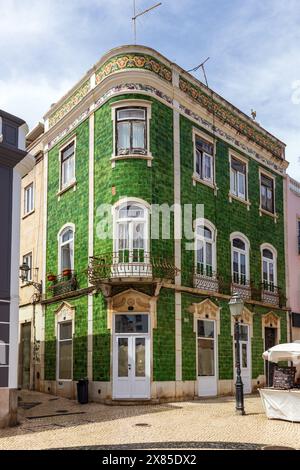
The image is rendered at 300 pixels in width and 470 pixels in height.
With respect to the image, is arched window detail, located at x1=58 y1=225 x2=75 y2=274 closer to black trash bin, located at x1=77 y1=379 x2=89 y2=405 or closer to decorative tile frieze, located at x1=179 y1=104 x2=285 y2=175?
black trash bin, located at x1=77 y1=379 x2=89 y2=405

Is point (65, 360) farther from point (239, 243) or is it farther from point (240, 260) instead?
point (239, 243)

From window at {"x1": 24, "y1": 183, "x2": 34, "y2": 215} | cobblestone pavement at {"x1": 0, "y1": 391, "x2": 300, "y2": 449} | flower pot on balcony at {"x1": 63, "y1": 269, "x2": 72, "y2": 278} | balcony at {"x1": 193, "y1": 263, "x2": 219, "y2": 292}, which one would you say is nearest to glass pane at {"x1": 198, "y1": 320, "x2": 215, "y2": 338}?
balcony at {"x1": 193, "y1": 263, "x2": 219, "y2": 292}

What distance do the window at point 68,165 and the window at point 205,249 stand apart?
5573 mm

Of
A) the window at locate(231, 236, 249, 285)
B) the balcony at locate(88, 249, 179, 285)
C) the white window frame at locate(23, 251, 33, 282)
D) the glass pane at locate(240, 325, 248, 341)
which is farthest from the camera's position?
the white window frame at locate(23, 251, 33, 282)

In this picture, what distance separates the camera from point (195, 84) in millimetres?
23281

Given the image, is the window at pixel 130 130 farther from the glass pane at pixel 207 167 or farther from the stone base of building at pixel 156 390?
the stone base of building at pixel 156 390

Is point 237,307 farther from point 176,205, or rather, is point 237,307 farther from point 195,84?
point 195,84

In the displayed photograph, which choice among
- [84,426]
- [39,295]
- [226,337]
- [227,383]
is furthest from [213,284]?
[84,426]

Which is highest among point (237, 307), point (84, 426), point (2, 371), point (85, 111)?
point (85, 111)

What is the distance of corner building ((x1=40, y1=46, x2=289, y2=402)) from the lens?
766 inches

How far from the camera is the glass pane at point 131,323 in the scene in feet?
63.8

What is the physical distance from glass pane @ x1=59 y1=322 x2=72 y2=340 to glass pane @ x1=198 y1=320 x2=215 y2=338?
498 centimetres

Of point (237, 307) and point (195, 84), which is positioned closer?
point (237, 307)

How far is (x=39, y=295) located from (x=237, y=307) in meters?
10.5
